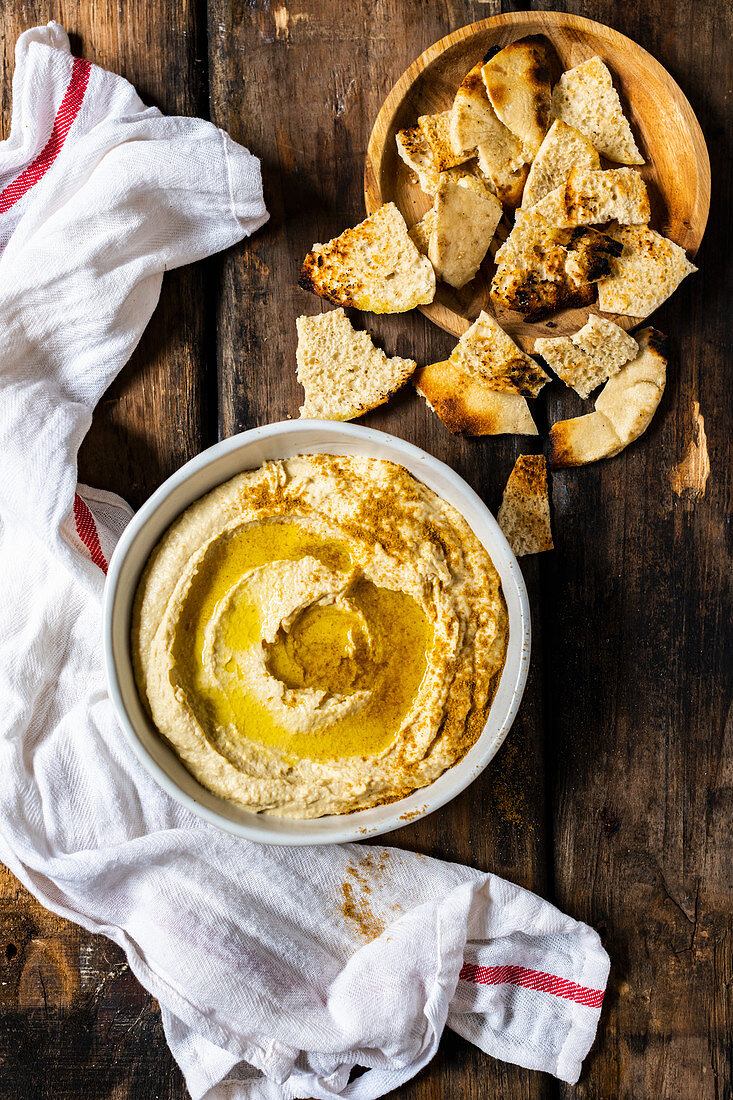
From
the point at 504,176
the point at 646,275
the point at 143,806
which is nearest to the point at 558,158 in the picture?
the point at 504,176

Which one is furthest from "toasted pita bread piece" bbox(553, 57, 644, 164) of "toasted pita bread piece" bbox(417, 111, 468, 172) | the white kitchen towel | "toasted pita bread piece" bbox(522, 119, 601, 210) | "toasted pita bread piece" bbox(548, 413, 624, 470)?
the white kitchen towel


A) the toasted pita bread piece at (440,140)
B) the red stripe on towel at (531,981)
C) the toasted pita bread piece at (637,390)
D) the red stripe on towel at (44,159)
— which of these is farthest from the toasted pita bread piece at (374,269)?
the red stripe on towel at (531,981)

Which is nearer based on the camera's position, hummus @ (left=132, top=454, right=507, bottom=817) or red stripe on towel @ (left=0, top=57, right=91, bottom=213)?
hummus @ (left=132, top=454, right=507, bottom=817)

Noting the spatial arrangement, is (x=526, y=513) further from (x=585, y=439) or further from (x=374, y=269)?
(x=374, y=269)

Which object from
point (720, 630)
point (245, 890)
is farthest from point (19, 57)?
point (720, 630)

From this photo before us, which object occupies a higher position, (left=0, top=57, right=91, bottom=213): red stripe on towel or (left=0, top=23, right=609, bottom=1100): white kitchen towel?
(left=0, top=57, right=91, bottom=213): red stripe on towel

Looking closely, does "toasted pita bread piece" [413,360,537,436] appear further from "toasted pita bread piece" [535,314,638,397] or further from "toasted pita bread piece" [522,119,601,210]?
"toasted pita bread piece" [522,119,601,210]

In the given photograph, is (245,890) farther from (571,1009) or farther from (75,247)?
(75,247)
